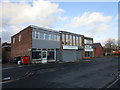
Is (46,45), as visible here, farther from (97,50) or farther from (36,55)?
(97,50)

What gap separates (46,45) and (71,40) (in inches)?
340

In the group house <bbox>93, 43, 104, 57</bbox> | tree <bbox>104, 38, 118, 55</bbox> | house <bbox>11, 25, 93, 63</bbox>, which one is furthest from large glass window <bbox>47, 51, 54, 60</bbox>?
tree <bbox>104, 38, 118, 55</bbox>

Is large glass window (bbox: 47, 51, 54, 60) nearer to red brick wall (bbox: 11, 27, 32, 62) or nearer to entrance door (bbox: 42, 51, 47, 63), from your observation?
entrance door (bbox: 42, 51, 47, 63)

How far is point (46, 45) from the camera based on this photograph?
22781 millimetres

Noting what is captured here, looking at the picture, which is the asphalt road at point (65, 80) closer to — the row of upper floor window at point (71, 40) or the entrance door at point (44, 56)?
the entrance door at point (44, 56)

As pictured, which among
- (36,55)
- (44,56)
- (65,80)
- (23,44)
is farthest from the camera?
(23,44)

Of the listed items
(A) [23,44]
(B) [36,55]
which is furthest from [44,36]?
(A) [23,44]

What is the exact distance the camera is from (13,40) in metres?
27.3

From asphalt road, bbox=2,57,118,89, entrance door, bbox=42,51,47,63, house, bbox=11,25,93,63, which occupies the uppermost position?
house, bbox=11,25,93,63

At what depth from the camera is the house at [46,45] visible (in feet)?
68.6

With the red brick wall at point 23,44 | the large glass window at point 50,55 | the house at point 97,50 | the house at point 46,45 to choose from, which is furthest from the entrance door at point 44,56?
the house at point 97,50

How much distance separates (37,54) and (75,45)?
41.0 ft

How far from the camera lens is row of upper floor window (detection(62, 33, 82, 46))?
88.8ft

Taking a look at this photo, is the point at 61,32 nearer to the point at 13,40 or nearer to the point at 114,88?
the point at 13,40
